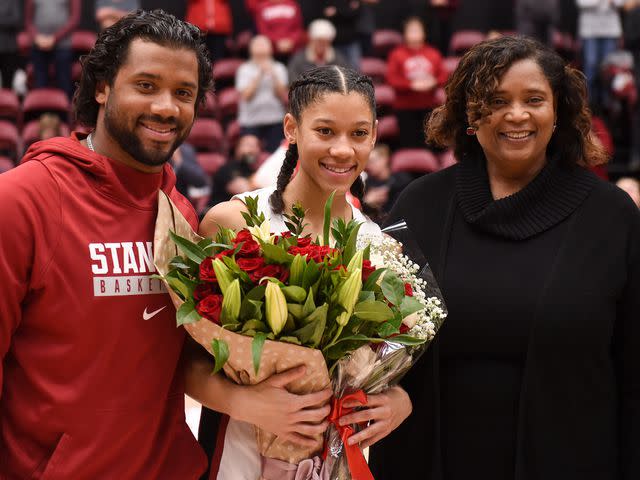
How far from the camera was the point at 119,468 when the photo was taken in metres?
1.90

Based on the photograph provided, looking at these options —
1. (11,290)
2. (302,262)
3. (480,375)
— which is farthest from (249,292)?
(480,375)

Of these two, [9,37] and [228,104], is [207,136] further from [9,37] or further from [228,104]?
[9,37]

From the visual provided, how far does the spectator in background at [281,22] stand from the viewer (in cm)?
900

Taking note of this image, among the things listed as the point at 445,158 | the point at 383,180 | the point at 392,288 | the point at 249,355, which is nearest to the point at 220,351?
the point at 249,355

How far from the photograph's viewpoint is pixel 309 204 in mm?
2369

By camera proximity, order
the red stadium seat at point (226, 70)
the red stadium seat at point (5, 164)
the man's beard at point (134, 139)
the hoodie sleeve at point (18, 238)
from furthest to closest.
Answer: the red stadium seat at point (226, 70), the red stadium seat at point (5, 164), the man's beard at point (134, 139), the hoodie sleeve at point (18, 238)

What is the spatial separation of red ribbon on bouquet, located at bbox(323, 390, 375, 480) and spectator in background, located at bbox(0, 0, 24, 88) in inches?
311

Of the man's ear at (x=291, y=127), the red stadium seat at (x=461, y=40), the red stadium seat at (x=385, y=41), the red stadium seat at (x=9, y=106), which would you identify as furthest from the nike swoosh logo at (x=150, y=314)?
the red stadium seat at (x=385, y=41)

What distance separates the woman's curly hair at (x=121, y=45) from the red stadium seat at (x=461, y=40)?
7.87 m

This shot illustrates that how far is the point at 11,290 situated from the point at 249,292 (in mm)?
457

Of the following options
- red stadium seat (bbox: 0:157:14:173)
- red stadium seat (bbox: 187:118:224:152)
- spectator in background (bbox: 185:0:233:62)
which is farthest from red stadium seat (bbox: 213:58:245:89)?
red stadium seat (bbox: 0:157:14:173)

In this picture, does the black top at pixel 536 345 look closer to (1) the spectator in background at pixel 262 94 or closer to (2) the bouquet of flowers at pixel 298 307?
(2) the bouquet of flowers at pixel 298 307

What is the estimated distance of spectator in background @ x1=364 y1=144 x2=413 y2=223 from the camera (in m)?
7.80

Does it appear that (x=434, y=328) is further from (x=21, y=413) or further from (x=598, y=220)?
(x=21, y=413)
